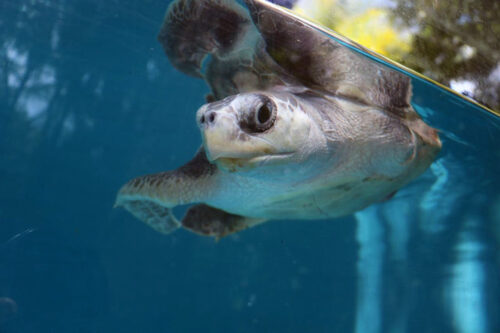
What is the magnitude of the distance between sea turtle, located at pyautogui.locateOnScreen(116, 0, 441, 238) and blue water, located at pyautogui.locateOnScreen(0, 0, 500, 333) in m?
0.65

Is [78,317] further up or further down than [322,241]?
further down

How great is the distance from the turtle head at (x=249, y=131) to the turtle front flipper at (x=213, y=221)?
1.61 meters

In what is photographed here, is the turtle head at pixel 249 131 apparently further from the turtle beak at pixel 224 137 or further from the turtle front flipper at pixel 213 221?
the turtle front flipper at pixel 213 221

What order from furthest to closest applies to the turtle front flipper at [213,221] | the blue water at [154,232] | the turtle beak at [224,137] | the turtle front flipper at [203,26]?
the blue water at [154,232], the turtle front flipper at [213,221], the turtle front flipper at [203,26], the turtle beak at [224,137]

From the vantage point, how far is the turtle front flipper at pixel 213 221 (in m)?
3.12

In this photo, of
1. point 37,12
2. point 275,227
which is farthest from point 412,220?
point 37,12

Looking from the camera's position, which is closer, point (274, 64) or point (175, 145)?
point (274, 64)

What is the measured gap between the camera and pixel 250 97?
1505 mm

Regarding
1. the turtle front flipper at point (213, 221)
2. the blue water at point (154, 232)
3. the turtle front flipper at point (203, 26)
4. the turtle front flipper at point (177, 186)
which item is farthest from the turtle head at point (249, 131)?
the blue water at point (154, 232)

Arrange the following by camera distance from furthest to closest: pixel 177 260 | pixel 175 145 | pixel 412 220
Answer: pixel 175 145 < pixel 412 220 < pixel 177 260

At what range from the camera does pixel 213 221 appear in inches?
124

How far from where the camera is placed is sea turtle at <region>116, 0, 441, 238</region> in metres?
1.98

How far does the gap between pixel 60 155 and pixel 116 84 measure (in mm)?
1838

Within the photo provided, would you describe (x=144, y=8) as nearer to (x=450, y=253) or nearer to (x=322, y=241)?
(x=322, y=241)
